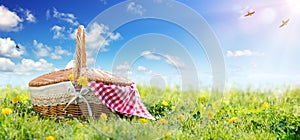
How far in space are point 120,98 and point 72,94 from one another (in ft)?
1.85

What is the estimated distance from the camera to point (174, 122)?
3.85m

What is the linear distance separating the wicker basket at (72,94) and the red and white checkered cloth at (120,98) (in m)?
0.06

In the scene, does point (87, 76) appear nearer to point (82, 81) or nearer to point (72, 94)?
point (82, 81)

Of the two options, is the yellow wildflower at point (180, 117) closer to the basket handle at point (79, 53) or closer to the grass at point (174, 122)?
the grass at point (174, 122)

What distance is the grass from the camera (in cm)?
320

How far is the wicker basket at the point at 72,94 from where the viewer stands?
4.13 meters

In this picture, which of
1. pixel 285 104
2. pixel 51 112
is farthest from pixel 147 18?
pixel 285 104

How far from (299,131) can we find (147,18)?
2109 millimetres

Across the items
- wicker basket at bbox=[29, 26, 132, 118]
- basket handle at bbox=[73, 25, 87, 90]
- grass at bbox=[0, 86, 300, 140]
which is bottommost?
grass at bbox=[0, 86, 300, 140]

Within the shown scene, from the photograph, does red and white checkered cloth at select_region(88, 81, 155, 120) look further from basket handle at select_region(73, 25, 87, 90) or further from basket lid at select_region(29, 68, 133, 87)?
basket handle at select_region(73, 25, 87, 90)

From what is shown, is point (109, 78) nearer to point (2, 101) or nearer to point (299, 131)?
point (2, 101)

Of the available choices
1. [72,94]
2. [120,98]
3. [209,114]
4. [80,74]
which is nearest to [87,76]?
[80,74]

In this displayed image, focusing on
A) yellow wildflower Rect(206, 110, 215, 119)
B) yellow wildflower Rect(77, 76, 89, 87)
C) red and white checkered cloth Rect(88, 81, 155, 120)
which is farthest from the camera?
yellow wildflower Rect(206, 110, 215, 119)

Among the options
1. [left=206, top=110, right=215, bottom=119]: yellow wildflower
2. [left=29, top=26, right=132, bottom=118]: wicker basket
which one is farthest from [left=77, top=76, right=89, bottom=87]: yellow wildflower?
[left=206, top=110, right=215, bottom=119]: yellow wildflower
